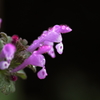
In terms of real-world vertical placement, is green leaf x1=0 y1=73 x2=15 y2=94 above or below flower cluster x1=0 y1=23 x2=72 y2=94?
below

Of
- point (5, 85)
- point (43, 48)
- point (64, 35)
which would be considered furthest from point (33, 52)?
point (64, 35)

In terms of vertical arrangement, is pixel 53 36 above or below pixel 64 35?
above

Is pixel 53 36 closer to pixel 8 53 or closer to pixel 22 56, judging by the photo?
pixel 22 56

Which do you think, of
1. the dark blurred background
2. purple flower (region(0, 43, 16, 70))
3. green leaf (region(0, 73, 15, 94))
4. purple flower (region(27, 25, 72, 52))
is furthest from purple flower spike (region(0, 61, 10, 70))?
the dark blurred background

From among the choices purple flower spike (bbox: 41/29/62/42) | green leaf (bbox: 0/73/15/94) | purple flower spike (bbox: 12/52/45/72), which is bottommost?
green leaf (bbox: 0/73/15/94)

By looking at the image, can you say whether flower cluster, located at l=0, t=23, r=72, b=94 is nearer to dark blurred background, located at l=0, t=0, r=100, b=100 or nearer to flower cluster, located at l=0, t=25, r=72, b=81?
flower cluster, located at l=0, t=25, r=72, b=81

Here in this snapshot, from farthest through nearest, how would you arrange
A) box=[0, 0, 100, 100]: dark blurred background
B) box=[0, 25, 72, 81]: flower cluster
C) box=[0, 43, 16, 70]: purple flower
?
box=[0, 0, 100, 100]: dark blurred background, box=[0, 25, 72, 81]: flower cluster, box=[0, 43, 16, 70]: purple flower

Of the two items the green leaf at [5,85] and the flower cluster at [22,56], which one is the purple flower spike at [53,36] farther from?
the green leaf at [5,85]

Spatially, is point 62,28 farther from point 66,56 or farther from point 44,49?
point 66,56

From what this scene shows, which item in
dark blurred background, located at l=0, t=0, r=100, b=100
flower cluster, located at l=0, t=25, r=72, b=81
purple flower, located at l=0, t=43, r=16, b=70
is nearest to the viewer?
purple flower, located at l=0, t=43, r=16, b=70
